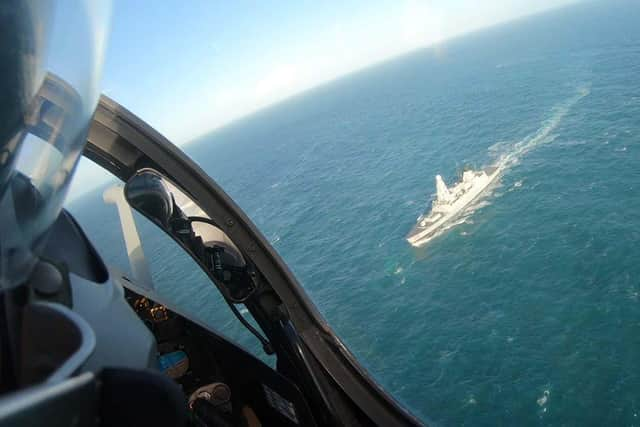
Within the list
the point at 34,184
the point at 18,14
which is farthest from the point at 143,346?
the point at 18,14

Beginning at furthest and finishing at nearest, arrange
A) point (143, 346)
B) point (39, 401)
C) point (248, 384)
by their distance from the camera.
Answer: point (248, 384)
point (143, 346)
point (39, 401)

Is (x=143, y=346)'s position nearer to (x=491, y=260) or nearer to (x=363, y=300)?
(x=363, y=300)

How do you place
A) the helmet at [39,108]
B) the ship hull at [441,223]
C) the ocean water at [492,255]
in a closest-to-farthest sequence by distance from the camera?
the helmet at [39,108]
the ocean water at [492,255]
the ship hull at [441,223]

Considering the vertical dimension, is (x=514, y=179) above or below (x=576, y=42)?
below

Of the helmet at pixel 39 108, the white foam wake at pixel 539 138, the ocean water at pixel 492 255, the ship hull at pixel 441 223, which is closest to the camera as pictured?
the helmet at pixel 39 108

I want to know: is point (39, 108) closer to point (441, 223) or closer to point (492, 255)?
point (492, 255)

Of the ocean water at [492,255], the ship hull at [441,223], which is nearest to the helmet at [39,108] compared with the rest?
the ocean water at [492,255]

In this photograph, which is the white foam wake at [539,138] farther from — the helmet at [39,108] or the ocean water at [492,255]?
the helmet at [39,108]
